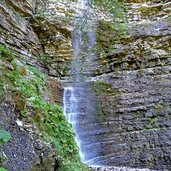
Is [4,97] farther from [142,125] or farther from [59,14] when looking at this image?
[59,14]

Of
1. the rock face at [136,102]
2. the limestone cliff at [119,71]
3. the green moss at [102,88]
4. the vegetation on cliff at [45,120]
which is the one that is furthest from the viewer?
the green moss at [102,88]

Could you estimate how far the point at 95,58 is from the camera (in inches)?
410

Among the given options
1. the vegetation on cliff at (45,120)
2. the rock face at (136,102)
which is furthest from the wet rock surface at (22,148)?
the rock face at (136,102)

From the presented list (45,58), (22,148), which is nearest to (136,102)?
(45,58)

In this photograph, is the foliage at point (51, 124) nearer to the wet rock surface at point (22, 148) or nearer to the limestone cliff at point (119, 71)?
the wet rock surface at point (22, 148)

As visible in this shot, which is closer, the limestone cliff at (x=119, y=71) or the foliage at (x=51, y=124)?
the foliage at (x=51, y=124)

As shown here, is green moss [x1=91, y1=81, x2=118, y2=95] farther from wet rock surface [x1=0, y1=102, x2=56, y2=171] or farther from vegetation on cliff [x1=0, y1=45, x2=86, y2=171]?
wet rock surface [x1=0, y1=102, x2=56, y2=171]

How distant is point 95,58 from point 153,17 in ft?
10.9

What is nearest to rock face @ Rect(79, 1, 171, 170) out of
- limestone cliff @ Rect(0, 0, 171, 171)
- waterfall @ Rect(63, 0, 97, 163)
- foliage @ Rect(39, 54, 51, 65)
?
limestone cliff @ Rect(0, 0, 171, 171)

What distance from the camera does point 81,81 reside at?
9922 mm

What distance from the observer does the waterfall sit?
27.5 feet

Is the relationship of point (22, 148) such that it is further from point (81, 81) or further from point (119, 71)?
point (119, 71)

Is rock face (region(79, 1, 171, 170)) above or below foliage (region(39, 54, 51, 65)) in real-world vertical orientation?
below

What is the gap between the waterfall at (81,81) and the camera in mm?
8383
